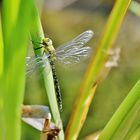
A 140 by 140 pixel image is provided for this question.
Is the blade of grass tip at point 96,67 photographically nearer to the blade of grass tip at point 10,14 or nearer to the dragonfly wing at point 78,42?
the blade of grass tip at point 10,14

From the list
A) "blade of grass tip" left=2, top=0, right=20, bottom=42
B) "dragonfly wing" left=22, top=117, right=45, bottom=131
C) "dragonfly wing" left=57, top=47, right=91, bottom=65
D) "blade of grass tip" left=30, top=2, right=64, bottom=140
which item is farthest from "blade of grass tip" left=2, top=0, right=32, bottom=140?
"dragonfly wing" left=57, top=47, right=91, bottom=65

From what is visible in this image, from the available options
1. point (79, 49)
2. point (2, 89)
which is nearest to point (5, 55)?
point (2, 89)

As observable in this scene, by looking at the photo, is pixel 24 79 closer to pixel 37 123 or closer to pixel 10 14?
pixel 10 14

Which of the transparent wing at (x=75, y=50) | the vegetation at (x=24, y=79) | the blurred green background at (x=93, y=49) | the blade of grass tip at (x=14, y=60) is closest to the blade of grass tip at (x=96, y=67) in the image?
the vegetation at (x=24, y=79)

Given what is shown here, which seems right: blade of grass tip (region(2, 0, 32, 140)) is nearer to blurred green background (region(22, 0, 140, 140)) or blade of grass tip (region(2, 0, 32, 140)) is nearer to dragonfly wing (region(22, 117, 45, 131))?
dragonfly wing (region(22, 117, 45, 131))

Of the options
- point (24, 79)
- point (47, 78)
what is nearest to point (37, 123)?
point (47, 78)

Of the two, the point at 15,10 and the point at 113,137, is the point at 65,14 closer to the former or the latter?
the point at 113,137
